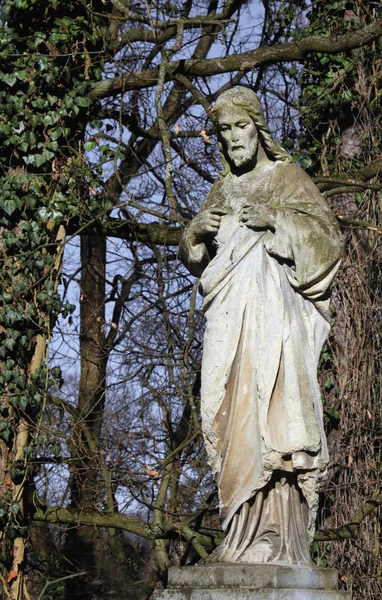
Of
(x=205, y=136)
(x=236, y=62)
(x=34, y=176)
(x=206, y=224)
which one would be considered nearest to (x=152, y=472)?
(x=34, y=176)

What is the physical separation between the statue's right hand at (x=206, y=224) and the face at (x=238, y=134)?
0.88ft

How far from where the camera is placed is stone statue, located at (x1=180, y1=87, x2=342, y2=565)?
199 inches

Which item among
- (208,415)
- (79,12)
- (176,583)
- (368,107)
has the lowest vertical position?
(176,583)

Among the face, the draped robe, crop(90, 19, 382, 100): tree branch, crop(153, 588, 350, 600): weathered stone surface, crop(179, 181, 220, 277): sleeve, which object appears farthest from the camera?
crop(90, 19, 382, 100): tree branch

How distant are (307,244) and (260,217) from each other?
0.26 metres

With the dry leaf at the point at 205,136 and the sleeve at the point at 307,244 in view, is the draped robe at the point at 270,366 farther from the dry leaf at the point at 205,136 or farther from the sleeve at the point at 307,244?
the dry leaf at the point at 205,136

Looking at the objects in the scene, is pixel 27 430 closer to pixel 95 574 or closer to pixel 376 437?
pixel 376 437

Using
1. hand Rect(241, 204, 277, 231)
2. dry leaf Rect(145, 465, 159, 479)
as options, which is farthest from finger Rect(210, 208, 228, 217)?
dry leaf Rect(145, 465, 159, 479)

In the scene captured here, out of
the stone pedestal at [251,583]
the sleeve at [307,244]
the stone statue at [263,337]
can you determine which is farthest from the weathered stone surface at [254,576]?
the sleeve at [307,244]

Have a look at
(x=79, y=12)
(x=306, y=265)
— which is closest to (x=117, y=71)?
(x=79, y=12)

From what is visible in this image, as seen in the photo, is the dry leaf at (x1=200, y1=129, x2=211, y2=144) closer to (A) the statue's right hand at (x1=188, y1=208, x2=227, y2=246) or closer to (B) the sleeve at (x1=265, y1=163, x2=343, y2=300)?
(A) the statue's right hand at (x1=188, y1=208, x2=227, y2=246)

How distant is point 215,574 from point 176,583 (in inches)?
9.7

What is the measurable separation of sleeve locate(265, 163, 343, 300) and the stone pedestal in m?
1.30

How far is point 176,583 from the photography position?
502 cm
